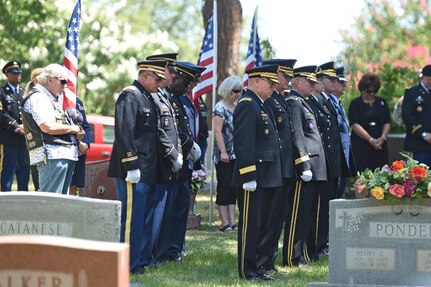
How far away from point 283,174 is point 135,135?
147cm

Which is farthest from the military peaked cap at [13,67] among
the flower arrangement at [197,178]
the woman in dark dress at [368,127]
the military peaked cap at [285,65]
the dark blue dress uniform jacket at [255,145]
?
the dark blue dress uniform jacket at [255,145]

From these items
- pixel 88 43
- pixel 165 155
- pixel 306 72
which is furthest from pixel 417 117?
pixel 88 43

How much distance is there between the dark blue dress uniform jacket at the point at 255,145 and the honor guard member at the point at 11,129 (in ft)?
18.3

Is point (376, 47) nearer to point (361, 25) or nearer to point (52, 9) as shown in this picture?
point (361, 25)

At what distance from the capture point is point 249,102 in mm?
9906

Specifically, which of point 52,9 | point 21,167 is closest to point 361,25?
point 52,9

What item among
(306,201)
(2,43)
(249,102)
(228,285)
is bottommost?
(228,285)

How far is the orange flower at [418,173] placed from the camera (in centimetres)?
882

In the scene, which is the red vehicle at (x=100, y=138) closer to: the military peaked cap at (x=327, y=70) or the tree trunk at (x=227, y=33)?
the tree trunk at (x=227, y=33)

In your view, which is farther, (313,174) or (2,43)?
(2,43)

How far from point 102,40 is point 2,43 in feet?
17.4

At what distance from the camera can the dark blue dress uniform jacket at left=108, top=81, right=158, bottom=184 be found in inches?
388

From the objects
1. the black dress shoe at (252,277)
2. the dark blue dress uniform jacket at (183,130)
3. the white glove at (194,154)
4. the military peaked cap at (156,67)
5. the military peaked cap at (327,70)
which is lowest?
the black dress shoe at (252,277)

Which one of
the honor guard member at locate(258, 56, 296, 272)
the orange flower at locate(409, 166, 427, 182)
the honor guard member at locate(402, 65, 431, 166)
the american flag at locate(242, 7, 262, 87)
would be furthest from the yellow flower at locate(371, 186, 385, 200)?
the american flag at locate(242, 7, 262, 87)
